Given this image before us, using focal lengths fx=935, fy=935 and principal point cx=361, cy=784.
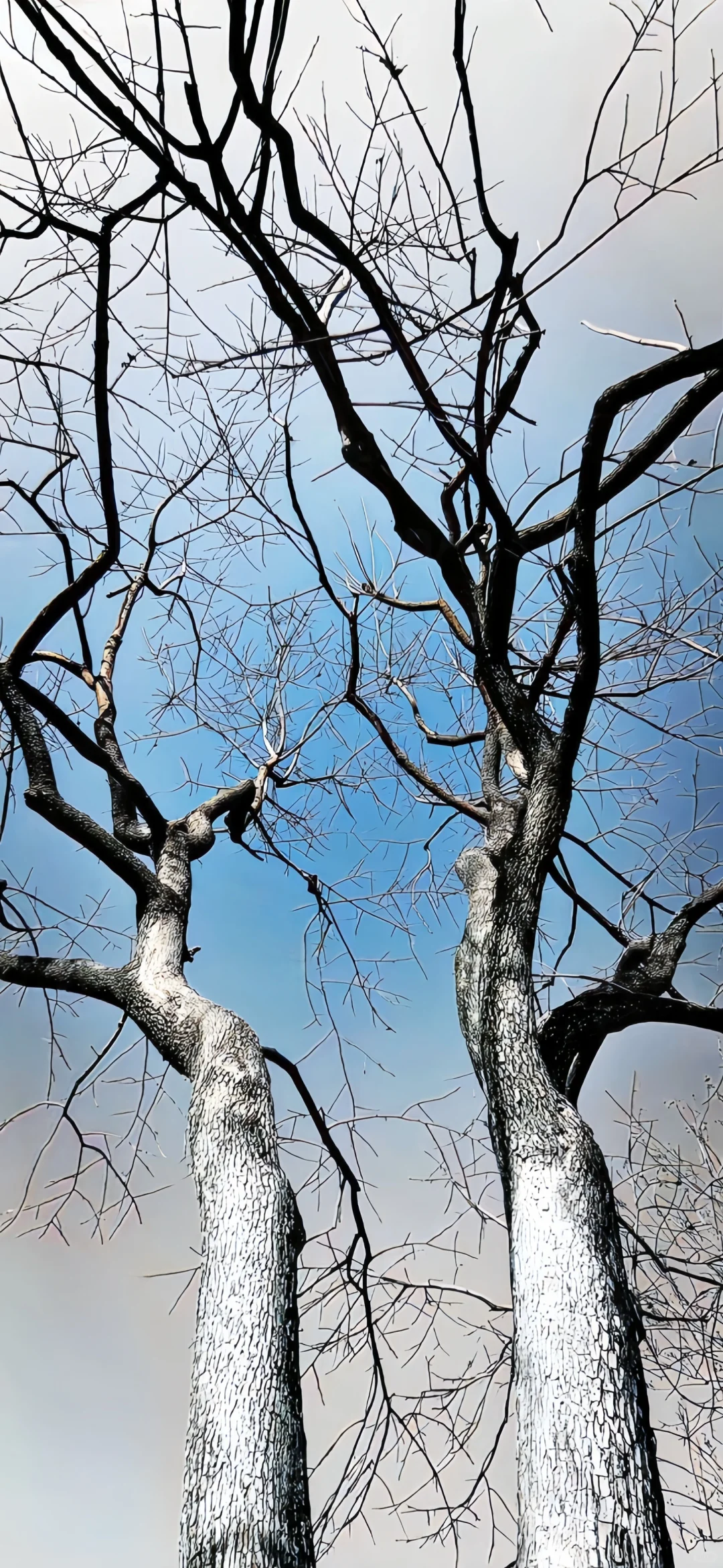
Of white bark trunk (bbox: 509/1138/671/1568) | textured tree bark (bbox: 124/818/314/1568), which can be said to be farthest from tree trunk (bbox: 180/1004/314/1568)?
white bark trunk (bbox: 509/1138/671/1568)

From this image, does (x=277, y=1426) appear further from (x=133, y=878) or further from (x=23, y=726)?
(x=23, y=726)

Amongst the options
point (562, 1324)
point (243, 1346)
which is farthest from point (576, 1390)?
point (243, 1346)

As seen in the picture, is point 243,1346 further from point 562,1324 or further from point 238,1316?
point 562,1324

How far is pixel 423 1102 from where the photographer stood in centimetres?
279

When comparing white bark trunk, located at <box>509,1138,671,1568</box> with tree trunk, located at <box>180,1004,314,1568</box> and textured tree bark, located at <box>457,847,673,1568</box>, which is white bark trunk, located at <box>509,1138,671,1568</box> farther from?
tree trunk, located at <box>180,1004,314,1568</box>

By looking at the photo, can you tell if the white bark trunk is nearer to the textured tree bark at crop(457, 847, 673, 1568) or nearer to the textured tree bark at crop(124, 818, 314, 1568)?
the textured tree bark at crop(457, 847, 673, 1568)

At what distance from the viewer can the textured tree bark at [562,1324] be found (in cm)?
152

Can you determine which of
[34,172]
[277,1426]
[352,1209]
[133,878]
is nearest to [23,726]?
[133,878]

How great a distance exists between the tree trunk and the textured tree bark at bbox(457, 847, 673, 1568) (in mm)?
420

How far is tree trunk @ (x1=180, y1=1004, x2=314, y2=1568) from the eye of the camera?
1.55 metres

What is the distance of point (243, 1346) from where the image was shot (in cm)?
173

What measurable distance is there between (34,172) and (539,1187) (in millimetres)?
2513

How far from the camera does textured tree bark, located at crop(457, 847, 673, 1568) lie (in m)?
1.52

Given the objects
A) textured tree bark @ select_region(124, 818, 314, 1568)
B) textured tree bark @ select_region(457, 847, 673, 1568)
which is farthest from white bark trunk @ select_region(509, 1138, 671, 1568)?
textured tree bark @ select_region(124, 818, 314, 1568)
